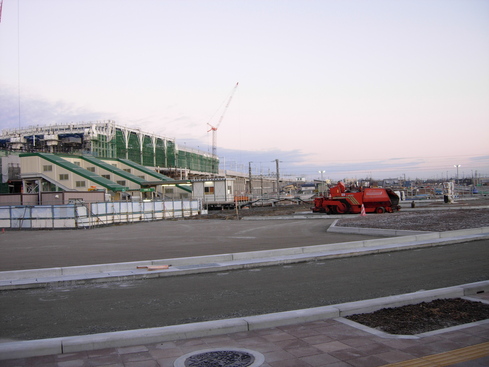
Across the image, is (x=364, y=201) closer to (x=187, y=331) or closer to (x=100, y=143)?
(x=187, y=331)

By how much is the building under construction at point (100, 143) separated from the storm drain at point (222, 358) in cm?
7593

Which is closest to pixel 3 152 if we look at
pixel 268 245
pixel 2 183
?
pixel 2 183

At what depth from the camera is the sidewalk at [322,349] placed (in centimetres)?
532

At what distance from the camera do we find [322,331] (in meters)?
6.56

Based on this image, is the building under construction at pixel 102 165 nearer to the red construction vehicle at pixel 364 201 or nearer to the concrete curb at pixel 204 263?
the red construction vehicle at pixel 364 201

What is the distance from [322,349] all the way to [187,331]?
6.53 ft

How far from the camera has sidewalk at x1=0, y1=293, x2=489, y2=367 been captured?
5320mm

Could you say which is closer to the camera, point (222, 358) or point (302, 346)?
point (222, 358)

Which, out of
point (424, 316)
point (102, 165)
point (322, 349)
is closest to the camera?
point (322, 349)

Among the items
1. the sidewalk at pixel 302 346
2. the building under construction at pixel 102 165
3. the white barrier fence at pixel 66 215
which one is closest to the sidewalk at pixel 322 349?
the sidewalk at pixel 302 346

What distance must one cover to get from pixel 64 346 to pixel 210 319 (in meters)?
2.35

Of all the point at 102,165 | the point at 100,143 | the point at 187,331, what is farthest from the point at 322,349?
the point at 100,143

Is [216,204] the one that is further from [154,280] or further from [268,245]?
[154,280]

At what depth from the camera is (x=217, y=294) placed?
9.39 m
